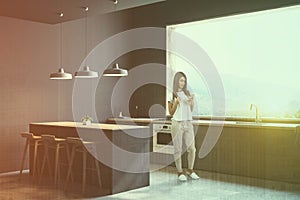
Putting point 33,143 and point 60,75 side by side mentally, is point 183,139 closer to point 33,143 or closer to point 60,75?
point 60,75

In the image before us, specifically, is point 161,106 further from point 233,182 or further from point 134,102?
point 233,182

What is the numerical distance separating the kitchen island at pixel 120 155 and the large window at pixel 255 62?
82 centimetres

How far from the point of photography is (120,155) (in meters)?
3.70

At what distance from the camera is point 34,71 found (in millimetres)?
4367

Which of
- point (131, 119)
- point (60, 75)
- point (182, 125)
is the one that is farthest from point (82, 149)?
point (131, 119)

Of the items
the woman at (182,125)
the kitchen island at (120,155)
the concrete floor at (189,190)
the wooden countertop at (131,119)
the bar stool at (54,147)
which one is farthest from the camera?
the wooden countertop at (131,119)

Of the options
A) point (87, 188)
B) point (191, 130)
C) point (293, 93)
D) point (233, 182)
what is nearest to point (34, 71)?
point (87, 188)

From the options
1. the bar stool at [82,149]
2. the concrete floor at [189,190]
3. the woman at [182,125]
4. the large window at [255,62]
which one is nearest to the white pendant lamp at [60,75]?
the bar stool at [82,149]

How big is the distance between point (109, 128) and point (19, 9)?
68.5 inches

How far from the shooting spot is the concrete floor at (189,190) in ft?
11.4

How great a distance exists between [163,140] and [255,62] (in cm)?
A: 147

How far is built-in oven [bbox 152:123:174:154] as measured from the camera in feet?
14.4

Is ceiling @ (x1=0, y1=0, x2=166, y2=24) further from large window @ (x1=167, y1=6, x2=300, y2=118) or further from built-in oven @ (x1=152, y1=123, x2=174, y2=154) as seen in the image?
built-in oven @ (x1=152, y1=123, x2=174, y2=154)

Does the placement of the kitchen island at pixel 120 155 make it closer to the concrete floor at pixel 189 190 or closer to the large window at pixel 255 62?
the concrete floor at pixel 189 190
